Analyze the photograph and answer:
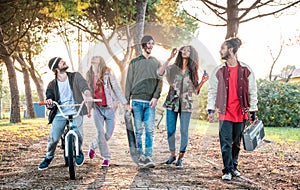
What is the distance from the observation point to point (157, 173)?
6.07 metres

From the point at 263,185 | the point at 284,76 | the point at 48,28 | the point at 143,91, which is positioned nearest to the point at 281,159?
the point at 263,185

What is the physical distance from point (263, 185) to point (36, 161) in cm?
388

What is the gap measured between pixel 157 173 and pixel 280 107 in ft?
36.6

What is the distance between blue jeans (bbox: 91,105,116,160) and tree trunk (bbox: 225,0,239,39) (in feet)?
18.5

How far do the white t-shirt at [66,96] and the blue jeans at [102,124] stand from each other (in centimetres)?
36

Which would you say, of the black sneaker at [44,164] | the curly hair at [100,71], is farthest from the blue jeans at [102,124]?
the black sneaker at [44,164]

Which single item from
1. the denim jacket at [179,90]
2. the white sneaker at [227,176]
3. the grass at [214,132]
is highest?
the denim jacket at [179,90]

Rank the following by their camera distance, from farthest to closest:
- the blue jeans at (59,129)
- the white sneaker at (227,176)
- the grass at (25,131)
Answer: the grass at (25,131), the blue jeans at (59,129), the white sneaker at (227,176)

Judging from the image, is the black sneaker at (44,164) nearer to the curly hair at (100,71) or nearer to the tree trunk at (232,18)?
the curly hair at (100,71)

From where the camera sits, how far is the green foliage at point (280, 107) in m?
16.2

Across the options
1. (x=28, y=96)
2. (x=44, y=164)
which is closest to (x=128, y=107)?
(x=44, y=164)

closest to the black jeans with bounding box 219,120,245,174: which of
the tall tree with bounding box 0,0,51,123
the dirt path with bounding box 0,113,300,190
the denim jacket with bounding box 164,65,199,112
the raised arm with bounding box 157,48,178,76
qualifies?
the dirt path with bounding box 0,113,300,190

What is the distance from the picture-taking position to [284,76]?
1222 inches

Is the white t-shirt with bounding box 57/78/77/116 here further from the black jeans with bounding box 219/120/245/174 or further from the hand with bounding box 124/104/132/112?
the black jeans with bounding box 219/120/245/174
